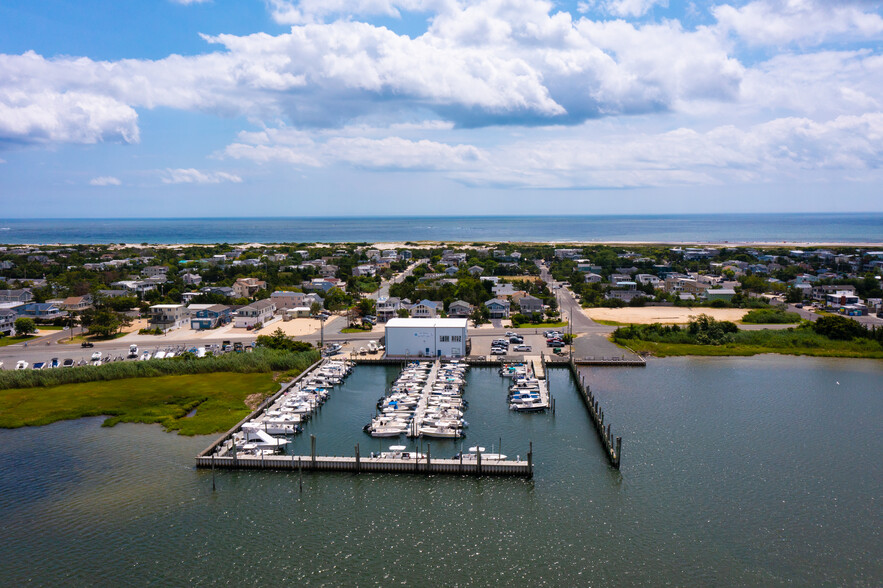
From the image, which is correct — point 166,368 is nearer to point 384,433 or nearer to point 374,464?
point 384,433

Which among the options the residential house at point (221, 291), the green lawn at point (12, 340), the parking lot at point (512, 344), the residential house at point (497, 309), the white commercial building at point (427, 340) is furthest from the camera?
the residential house at point (221, 291)

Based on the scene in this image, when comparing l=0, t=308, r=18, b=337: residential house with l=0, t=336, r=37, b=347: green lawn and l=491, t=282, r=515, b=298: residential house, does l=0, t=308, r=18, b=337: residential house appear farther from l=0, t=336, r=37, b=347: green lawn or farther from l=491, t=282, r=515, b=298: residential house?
l=491, t=282, r=515, b=298: residential house

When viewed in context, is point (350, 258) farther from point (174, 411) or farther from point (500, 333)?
point (174, 411)

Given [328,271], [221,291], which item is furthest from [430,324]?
[328,271]

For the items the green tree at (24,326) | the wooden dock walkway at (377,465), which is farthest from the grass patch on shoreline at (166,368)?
the green tree at (24,326)

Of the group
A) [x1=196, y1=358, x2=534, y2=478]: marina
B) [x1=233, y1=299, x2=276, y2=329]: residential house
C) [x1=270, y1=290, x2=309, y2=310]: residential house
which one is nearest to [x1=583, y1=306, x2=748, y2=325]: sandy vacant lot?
[x1=196, y1=358, x2=534, y2=478]: marina

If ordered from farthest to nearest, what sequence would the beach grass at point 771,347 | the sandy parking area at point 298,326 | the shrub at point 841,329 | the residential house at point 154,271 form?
the residential house at point 154,271
the sandy parking area at point 298,326
the shrub at point 841,329
the beach grass at point 771,347

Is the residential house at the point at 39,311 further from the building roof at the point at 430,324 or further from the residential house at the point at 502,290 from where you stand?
the residential house at the point at 502,290

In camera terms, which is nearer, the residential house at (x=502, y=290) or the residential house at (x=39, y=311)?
the residential house at (x=39, y=311)
